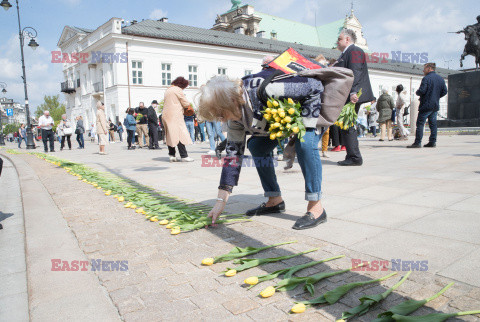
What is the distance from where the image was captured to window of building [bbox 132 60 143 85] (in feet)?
115

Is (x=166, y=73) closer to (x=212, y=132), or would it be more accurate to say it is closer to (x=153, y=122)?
(x=153, y=122)

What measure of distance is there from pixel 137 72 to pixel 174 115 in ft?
A: 95.4

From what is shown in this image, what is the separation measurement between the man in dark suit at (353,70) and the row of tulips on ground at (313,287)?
4510mm

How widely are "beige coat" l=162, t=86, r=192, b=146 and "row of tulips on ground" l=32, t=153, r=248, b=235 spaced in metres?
2.67

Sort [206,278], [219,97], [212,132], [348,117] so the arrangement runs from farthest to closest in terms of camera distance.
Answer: [212,132] → [348,117] → [219,97] → [206,278]

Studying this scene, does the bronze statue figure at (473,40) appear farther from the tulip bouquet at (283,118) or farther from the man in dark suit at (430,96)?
the tulip bouquet at (283,118)

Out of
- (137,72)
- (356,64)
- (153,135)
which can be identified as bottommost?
(153,135)

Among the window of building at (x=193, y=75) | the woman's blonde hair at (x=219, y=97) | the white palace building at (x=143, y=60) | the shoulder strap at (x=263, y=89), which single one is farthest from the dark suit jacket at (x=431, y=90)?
the window of building at (x=193, y=75)

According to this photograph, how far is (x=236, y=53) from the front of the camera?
133 feet

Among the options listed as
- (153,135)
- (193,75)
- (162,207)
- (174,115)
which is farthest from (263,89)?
(193,75)

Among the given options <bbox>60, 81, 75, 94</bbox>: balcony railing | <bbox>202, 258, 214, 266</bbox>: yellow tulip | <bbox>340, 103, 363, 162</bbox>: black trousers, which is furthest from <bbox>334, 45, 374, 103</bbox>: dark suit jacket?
<bbox>60, 81, 75, 94</bbox>: balcony railing

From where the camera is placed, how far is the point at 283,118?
8.96 feet

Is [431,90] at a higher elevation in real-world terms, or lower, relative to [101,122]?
higher

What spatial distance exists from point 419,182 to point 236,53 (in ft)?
125
